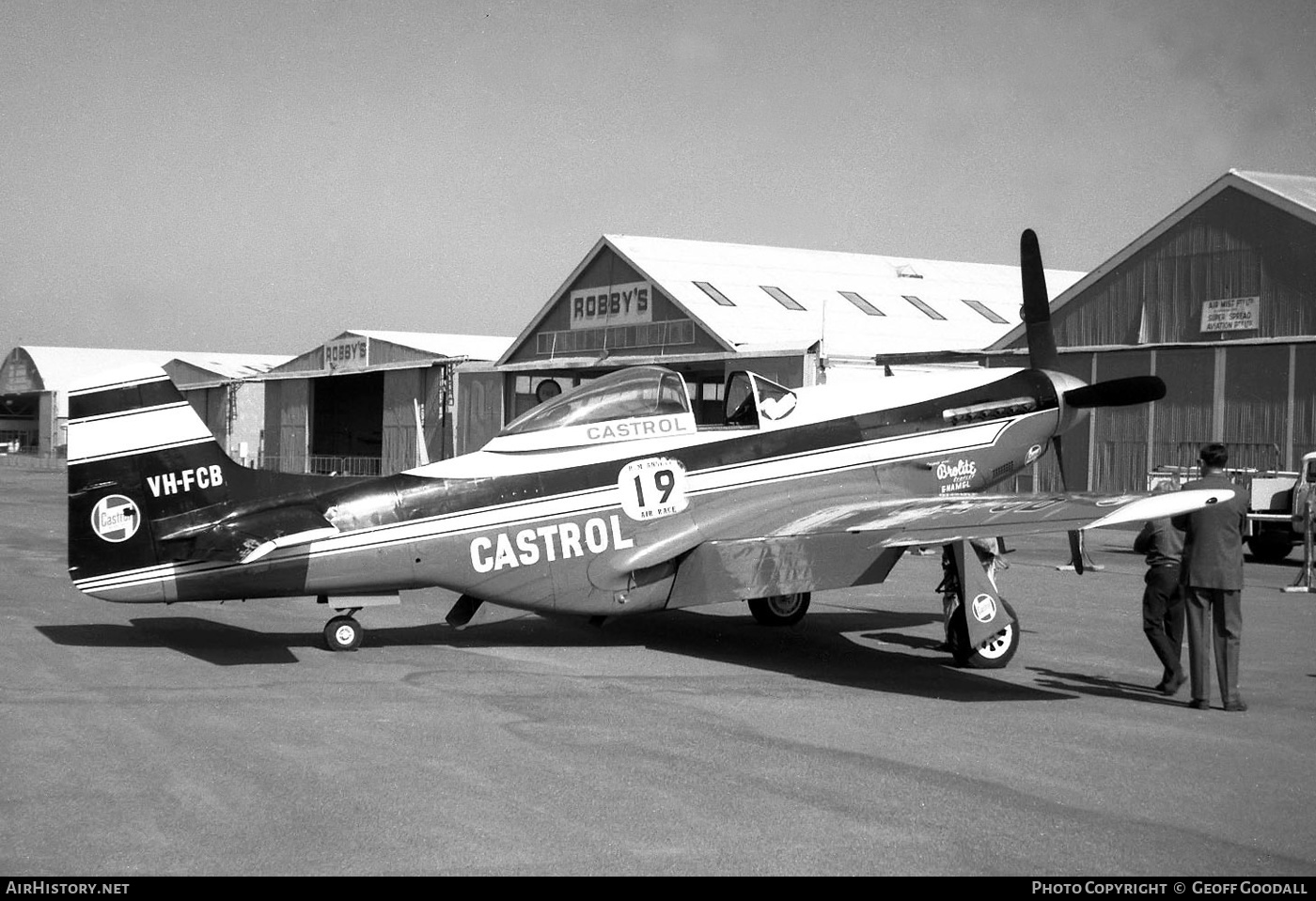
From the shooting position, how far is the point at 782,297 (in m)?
38.8

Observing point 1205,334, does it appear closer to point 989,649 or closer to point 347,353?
point 989,649

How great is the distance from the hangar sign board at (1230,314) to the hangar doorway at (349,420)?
35848 mm

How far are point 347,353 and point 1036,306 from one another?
40.5m

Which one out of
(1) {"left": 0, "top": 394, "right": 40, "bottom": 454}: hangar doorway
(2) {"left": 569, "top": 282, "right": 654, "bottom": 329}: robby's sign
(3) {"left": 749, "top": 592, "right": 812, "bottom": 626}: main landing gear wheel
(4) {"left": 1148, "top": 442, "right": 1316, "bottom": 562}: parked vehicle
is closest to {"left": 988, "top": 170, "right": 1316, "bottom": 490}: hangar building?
(4) {"left": 1148, "top": 442, "right": 1316, "bottom": 562}: parked vehicle

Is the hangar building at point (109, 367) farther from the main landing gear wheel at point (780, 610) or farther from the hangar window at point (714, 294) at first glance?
the main landing gear wheel at point (780, 610)

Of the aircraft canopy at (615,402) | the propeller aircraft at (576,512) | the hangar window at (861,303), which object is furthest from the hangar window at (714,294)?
the aircraft canopy at (615,402)

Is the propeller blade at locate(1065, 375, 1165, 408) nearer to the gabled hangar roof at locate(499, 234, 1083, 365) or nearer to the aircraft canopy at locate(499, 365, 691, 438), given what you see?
the aircraft canopy at locate(499, 365, 691, 438)

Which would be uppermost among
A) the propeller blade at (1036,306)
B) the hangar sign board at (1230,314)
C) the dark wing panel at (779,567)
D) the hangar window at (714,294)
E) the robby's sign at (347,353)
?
the hangar window at (714,294)

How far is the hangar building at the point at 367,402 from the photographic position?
43688 millimetres

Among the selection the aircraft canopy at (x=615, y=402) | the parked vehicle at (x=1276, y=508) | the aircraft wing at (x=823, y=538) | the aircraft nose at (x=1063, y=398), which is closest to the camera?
the aircraft wing at (x=823, y=538)

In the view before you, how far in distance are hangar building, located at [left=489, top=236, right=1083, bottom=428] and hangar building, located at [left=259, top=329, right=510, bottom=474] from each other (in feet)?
8.73

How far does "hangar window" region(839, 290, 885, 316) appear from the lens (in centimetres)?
3975

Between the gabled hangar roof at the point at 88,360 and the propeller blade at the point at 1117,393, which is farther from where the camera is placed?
the gabled hangar roof at the point at 88,360
